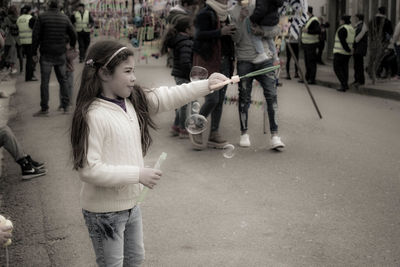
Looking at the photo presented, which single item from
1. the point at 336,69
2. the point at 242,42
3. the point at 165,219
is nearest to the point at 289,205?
the point at 165,219

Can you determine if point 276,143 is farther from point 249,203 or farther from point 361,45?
point 361,45

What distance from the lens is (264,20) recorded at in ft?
23.4

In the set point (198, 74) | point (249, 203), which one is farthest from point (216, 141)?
point (198, 74)

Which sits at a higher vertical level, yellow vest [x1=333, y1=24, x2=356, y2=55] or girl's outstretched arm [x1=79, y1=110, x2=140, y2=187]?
yellow vest [x1=333, y1=24, x2=356, y2=55]

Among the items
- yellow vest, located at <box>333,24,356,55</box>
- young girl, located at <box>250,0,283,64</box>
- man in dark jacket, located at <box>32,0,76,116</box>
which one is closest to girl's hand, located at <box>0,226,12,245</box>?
young girl, located at <box>250,0,283,64</box>

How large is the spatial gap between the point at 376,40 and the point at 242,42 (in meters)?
8.26

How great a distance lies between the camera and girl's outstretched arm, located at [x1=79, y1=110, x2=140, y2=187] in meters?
2.86

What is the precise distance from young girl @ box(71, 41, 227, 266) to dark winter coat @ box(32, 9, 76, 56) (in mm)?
7296

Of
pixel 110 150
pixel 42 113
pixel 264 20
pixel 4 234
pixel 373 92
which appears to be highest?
pixel 264 20

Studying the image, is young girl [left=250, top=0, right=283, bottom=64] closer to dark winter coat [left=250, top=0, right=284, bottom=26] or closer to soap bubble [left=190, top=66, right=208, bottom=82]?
dark winter coat [left=250, top=0, right=284, bottom=26]

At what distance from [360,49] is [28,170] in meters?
10.1

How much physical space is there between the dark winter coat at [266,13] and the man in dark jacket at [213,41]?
300mm

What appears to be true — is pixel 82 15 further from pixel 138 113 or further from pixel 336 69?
pixel 138 113

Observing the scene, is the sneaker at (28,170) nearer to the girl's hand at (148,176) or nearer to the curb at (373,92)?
the girl's hand at (148,176)
